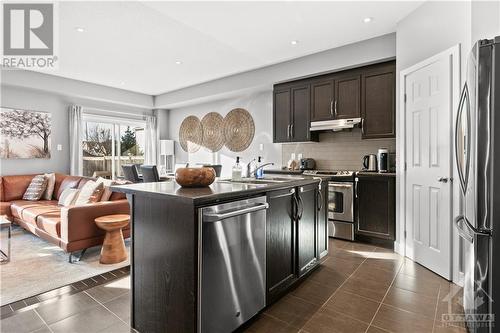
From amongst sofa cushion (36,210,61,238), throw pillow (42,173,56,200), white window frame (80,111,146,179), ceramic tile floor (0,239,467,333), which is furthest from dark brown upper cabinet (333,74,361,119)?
white window frame (80,111,146,179)

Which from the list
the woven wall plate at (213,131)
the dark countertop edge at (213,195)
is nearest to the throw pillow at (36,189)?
the woven wall plate at (213,131)

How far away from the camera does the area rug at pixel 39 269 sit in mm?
2365

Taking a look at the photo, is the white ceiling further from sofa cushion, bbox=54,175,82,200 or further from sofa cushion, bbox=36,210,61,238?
sofa cushion, bbox=36,210,61,238

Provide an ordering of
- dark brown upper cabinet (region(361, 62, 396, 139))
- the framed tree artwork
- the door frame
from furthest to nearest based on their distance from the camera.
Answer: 1. the framed tree artwork
2. dark brown upper cabinet (region(361, 62, 396, 139))
3. the door frame

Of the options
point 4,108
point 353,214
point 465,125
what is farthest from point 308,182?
point 4,108

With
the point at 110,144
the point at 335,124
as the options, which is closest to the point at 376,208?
the point at 335,124

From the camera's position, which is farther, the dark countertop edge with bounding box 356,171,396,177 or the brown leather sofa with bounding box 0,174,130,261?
the dark countertop edge with bounding box 356,171,396,177

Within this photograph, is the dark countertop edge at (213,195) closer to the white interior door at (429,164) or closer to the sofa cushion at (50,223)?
the white interior door at (429,164)

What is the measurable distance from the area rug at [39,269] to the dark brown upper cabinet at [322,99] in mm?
3368

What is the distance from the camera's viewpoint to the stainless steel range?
149 inches

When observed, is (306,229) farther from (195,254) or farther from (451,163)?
(451,163)

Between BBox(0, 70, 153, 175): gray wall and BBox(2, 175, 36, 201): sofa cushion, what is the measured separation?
50 centimetres

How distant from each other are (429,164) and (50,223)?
4279mm

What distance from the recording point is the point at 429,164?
284 cm
